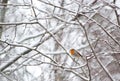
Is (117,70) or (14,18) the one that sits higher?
(14,18)

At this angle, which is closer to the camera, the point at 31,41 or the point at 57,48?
the point at 31,41

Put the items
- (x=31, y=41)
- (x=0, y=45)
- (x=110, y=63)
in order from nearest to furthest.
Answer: (x=0, y=45), (x=31, y=41), (x=110, y=63)

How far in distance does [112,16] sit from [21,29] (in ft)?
6.17

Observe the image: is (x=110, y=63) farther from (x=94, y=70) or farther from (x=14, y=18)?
(x=14, y=18)

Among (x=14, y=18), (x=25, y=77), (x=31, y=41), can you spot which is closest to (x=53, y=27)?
(x=31, y=41)

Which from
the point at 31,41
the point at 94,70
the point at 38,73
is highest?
the point at 31,41

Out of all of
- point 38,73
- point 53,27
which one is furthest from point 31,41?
point 38,73

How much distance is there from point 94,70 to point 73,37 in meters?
1.53

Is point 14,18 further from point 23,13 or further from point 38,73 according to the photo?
point 38,73

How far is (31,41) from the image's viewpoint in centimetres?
689

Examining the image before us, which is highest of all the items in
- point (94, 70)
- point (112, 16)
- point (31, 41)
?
point (112, 16)

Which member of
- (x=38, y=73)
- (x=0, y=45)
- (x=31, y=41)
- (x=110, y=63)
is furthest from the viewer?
(x=38, y=73)

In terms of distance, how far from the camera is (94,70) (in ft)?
23.1

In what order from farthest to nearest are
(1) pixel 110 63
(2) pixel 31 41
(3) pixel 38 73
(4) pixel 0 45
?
(3) pixel 38 73
(1) pixel 110 63
(2) pixel 31 41
(4) pixel 0 45
